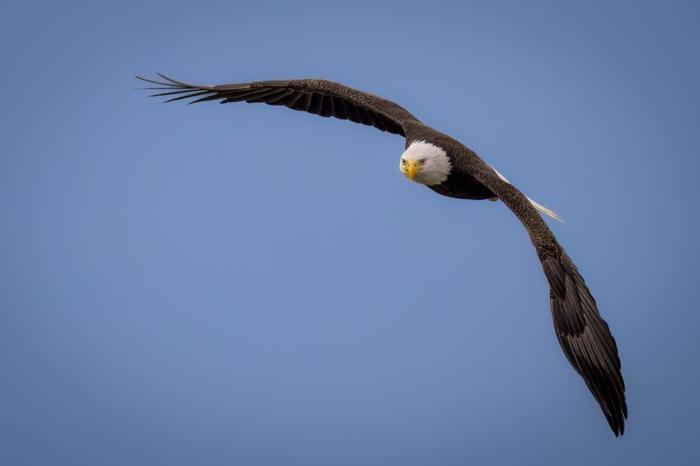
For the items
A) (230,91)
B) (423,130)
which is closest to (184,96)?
(230,91)

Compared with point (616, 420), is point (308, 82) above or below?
above

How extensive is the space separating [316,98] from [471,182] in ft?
7.58

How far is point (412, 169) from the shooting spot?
37.8ft

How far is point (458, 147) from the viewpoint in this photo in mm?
11539

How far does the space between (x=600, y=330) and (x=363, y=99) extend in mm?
4107

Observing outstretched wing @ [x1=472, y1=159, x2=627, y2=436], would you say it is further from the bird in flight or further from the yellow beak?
the yellow beak

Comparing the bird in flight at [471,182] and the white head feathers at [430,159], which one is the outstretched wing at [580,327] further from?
the white head feathers at [430,159]

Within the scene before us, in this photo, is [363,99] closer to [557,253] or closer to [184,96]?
[184,96]

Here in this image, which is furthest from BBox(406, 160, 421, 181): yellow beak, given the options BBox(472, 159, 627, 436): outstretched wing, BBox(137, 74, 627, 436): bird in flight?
BBox(472, 159, 627, 436): outstretched wing

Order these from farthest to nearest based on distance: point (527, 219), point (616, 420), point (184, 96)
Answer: point (184, 96) < point (527, 219) < point (616, 420)

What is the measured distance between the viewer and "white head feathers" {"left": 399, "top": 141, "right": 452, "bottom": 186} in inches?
451

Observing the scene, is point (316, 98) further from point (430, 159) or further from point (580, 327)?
point (580, 327)

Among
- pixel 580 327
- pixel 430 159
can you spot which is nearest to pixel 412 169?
pixel 430 159

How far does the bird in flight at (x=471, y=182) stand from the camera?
31.9 feet
